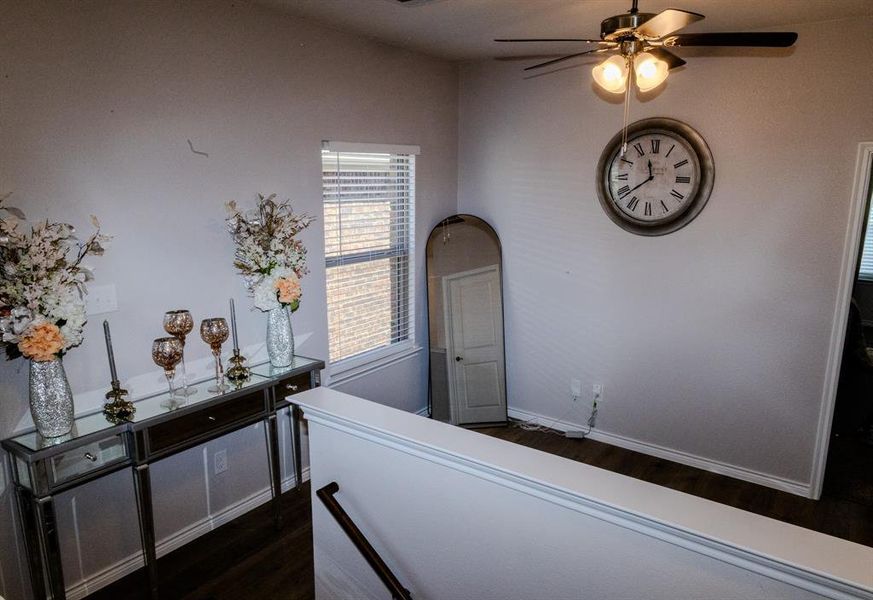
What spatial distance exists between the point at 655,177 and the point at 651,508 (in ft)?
8.52

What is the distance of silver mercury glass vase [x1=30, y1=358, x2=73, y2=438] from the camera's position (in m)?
2.08

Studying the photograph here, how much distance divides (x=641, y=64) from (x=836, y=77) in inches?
59.9

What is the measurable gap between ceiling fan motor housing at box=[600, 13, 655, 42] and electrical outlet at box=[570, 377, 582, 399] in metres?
2.62

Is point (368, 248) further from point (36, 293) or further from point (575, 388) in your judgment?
point (36, 293)

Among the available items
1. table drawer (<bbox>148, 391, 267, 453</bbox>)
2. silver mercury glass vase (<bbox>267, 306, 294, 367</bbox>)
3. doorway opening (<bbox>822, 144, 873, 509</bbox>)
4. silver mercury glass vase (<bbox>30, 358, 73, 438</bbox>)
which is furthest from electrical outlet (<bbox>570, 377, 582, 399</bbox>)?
silver mercury glass vase (<bbox>30, 358, 73, 438</bbox>)

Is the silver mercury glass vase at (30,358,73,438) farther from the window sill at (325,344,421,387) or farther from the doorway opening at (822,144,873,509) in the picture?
the doorway opening at (822,144,873,509)

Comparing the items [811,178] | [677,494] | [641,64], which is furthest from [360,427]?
[811,178]

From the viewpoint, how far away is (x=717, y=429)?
3.61 m

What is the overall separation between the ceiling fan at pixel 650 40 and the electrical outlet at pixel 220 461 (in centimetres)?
245

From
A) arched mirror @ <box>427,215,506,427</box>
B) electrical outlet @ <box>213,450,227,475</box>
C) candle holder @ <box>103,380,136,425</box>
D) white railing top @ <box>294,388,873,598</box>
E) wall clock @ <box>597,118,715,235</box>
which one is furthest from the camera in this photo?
arched mirror @ <box>427,215,506,427</box>

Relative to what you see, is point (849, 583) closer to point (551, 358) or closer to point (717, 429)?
point (717, 429)

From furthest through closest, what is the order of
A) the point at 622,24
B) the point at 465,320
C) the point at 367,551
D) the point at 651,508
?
the point at 465,320, the point at 367,551, the point at 622,24, the point at 651,508

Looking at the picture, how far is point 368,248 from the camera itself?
3.78 metres

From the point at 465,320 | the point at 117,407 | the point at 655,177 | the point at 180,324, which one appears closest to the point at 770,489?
the point at 655,177
